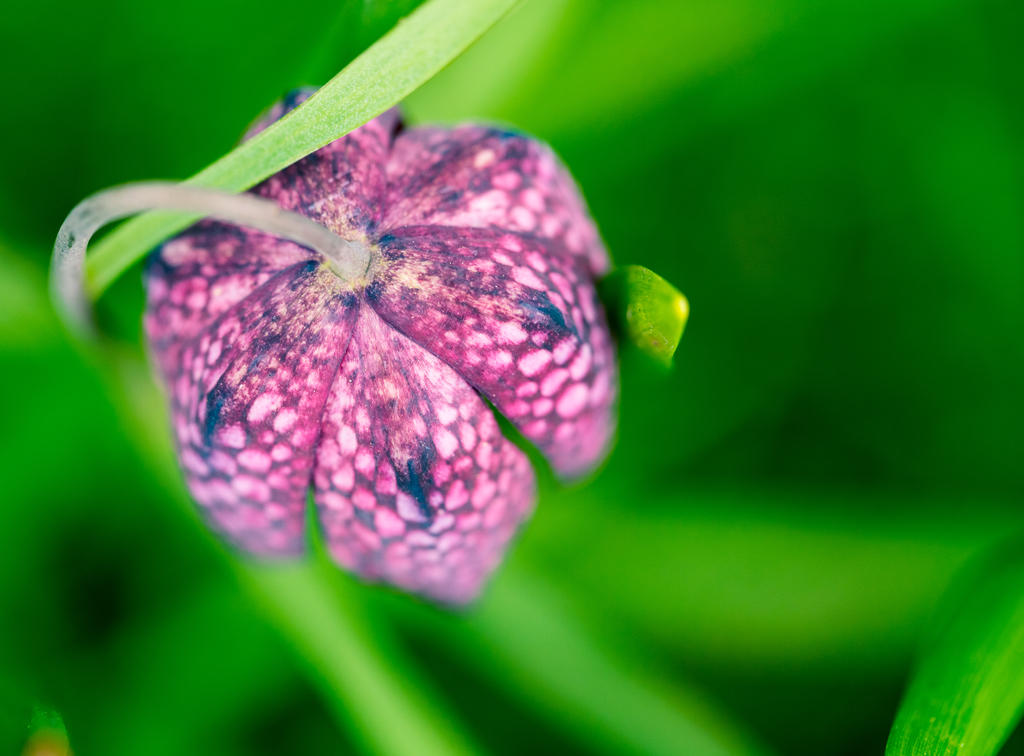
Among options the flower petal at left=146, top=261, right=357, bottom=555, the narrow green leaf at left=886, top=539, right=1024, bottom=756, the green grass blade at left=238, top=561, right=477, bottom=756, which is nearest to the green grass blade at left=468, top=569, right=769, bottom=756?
the green grass blade at left=238, top=561, right=477, bottom=756

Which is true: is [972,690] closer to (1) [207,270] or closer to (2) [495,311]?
(2) [495,311]

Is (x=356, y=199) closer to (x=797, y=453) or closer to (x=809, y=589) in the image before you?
(x=809, y=589)

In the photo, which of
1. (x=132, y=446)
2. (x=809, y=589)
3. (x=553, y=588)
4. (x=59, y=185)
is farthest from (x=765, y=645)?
(x=59, y=185)

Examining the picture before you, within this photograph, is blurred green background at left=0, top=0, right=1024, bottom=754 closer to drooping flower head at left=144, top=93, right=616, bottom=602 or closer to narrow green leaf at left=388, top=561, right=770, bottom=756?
narrow green leaf at left=388, top=561, right=770, bottom=756

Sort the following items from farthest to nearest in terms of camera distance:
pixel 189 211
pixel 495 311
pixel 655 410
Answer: pixel 655 410 → pixel 495 311 → pixel 189 211

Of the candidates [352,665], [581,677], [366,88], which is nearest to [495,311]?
[366,88]

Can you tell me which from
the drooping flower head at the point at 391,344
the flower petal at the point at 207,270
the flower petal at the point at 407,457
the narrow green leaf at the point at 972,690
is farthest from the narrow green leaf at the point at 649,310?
the narrow green leaf at the point at 972,690

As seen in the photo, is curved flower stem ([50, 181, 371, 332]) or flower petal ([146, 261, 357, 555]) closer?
curved flower stem ([50, 181, 371, 332])
